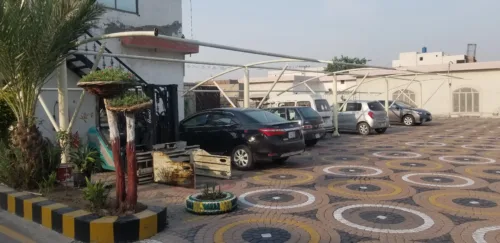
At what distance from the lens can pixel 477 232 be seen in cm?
499

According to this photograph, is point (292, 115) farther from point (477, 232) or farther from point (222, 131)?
point (477, 232)

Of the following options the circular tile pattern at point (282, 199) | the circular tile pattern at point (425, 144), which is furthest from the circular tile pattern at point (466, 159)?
the circular tile pattern at point (282, 199)

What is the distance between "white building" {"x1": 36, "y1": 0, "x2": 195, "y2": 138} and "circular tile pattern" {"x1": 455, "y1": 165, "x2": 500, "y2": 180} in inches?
368

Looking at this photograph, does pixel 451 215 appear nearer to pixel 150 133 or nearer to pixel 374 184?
pixel 374 184

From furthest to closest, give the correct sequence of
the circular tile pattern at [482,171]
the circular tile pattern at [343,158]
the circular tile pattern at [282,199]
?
the circular tile pattern at [343,158], the circular tile pattern at [482,171], the circular tile pattern at [282,199]

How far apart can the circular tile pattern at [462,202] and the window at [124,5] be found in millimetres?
11951

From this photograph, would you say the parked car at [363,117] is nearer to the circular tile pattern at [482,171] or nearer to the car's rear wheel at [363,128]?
the car's rear wheel at [363,128]

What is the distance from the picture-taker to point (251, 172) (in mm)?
9102

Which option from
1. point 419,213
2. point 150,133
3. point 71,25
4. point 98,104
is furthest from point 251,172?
point 71,25

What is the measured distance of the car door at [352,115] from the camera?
1794cm

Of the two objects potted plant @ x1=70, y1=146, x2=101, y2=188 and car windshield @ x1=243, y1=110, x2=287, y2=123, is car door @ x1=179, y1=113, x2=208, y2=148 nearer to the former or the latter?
car windshield @ x1=243, y1=110, x2=287, y2=123

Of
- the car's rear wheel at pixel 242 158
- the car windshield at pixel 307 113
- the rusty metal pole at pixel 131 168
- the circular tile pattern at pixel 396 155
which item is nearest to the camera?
the rusty metal pole at pixel 131 168

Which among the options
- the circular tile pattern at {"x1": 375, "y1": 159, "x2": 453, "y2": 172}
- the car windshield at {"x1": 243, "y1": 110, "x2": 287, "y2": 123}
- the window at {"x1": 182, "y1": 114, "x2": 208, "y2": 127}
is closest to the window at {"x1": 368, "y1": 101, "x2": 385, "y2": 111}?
the circular tile pattern at {"x1": 375, "y1": 159, "x2": 453, "y2": 172}

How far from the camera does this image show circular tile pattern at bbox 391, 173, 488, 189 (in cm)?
746
